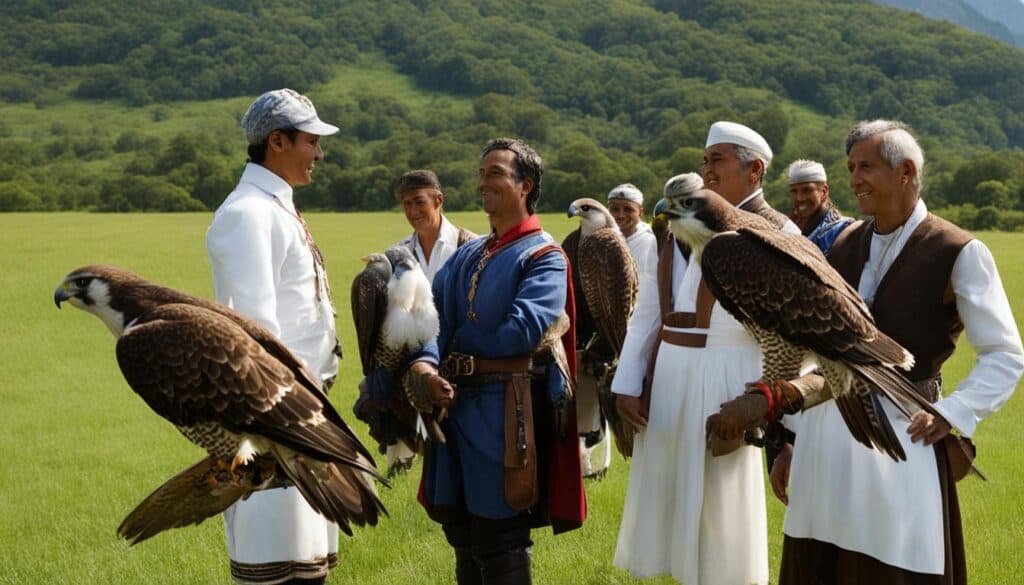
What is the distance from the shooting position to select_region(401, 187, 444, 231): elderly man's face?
7.34m

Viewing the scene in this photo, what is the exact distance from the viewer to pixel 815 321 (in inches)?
145

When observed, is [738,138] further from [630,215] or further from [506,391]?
[630,215]

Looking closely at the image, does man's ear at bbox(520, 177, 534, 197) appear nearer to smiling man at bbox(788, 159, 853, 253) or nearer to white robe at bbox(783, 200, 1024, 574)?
white robe at bbox(783, 200, 1024, 574)

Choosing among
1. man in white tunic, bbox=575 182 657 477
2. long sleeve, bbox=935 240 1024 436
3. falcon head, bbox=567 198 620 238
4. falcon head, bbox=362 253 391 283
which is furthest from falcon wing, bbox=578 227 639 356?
long sleeve, bbox=935 240 1024 436

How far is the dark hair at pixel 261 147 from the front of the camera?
4637 mm

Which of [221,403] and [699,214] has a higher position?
[699,214]

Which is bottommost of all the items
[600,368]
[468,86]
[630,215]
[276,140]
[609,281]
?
[468,86]

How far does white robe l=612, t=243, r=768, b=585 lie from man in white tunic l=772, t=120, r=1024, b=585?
0.67m

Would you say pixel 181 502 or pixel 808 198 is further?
pixel 808 198

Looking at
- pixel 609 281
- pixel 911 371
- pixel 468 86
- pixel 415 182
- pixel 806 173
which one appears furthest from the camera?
pixel 468 86

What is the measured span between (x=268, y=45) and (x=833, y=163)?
88161 mm

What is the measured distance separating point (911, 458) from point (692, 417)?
1.14 m

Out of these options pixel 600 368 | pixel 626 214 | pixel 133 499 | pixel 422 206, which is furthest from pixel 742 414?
pixel 133 499

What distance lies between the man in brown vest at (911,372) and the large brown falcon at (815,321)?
0.67ft
